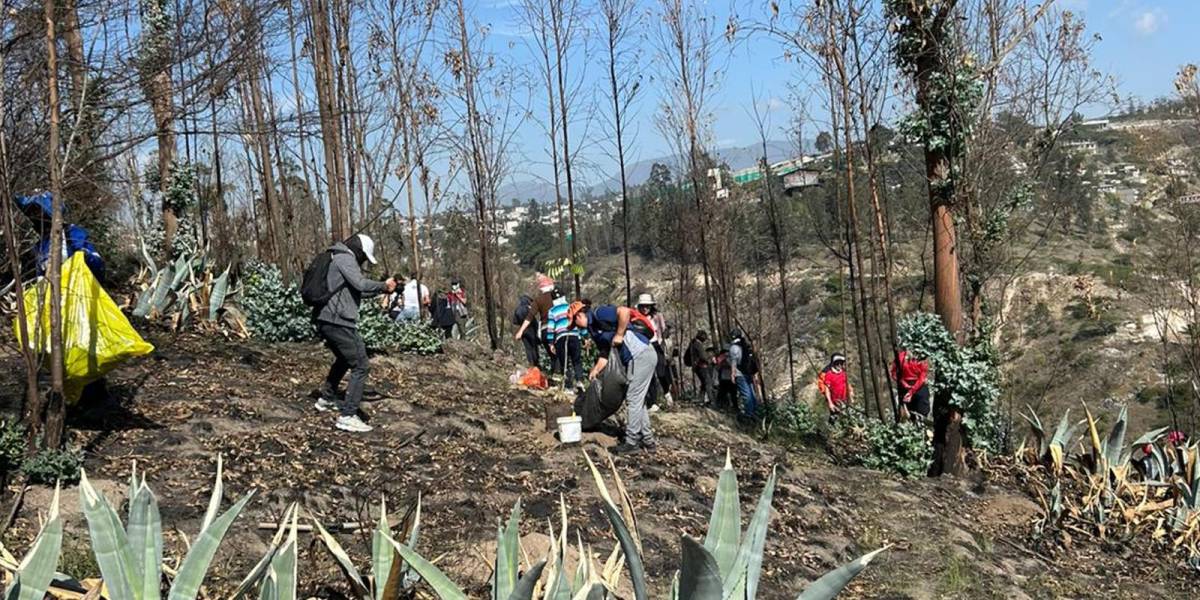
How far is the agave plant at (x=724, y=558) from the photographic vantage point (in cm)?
277

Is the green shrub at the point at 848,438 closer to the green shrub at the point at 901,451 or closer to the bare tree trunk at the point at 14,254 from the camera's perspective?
the green shrub at the point at 901,451

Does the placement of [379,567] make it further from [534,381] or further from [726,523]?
[534,381]

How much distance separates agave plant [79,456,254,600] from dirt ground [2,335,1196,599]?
1.03 meters

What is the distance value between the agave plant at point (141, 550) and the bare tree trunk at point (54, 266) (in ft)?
9.19

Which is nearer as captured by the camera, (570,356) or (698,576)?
(698,576)

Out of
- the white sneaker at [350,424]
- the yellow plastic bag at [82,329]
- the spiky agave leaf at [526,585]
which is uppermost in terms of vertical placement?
the yellow plastic bag at [82,329]

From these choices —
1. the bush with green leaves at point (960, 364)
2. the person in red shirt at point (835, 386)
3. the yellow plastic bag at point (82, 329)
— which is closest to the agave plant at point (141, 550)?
the yellow plastic bag at point (82, 329)

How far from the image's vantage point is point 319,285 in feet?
25.4

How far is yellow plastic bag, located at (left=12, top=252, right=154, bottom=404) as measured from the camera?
5.93 meters

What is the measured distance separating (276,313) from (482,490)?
5830 mm

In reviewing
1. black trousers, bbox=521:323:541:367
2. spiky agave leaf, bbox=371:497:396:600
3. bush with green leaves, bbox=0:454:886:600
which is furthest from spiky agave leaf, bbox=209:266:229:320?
spiky agave leaf, bbox=371:497:396:600

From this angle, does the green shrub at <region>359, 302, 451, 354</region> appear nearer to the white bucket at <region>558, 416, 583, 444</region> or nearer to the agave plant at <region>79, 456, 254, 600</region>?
the white bucket at <region>558, 416, 583, 444</region>

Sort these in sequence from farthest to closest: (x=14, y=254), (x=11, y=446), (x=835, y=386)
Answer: (x=835, y=386), (x=11, y=446), (x=14, y=254)

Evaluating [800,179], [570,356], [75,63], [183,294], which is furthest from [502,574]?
[800,179]
